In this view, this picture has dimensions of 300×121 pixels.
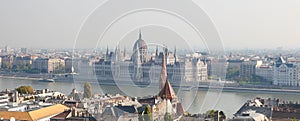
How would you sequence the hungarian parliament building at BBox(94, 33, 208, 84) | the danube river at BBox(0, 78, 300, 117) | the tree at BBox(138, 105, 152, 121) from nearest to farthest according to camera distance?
1. the tree at BBox(138, 105, 152, 121)
2. the danube river at BBox(0, 78, 300, 117)
3. the hungarian parliament building at BBox(94, 33, 208, 84)

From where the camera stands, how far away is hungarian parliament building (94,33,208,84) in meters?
18.7

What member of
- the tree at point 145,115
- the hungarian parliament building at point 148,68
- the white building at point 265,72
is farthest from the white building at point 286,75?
the tree at point 145,115

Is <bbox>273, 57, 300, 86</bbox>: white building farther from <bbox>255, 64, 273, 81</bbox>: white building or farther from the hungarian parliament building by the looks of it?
the hungarian parliament building

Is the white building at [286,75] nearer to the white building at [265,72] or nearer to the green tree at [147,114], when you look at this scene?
the white building at [265,72]

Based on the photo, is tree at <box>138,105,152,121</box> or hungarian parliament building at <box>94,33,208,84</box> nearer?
tree at <box>138,105,152,121</box>

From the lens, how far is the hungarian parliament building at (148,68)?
18734mm

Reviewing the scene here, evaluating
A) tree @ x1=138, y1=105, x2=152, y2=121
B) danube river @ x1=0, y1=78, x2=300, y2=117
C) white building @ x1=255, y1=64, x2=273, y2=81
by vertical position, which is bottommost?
danube river @ x1=0, y1=78, x2=300, y2=117

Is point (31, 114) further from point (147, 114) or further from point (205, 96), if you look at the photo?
point (205, 96)

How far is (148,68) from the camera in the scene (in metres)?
19.7

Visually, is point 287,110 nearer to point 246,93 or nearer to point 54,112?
point 54,112

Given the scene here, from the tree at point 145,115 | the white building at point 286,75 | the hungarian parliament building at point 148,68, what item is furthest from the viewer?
the white building at point 286,75

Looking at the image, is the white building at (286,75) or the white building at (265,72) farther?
the white building at (265,72)

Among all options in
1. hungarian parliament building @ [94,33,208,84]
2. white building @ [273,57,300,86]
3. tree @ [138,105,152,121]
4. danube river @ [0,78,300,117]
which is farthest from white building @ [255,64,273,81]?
tree @ [138,105,152,121]

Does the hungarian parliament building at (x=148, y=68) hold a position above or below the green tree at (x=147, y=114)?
above
